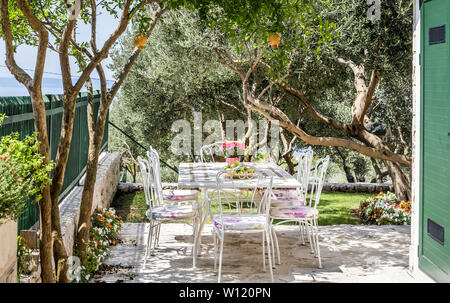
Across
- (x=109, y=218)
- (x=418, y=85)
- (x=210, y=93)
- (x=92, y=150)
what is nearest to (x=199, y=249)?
(x=109, y=218)

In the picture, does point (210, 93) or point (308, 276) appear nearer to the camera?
point (308, 276)

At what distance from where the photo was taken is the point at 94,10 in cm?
412

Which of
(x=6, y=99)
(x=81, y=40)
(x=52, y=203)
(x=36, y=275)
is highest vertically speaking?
(x=81, y=40)

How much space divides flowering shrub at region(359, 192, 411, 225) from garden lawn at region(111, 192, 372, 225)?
0.21 m

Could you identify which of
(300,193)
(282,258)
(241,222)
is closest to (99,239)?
(241,222)

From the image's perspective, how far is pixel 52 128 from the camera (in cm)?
461

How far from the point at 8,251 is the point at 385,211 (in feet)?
19.3

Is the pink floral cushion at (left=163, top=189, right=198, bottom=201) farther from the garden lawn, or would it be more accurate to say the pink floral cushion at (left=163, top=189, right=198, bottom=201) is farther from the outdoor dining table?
the garden lawn

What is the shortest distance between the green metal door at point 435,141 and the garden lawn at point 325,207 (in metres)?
3.22

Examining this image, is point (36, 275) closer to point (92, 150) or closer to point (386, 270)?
point (92, 150)

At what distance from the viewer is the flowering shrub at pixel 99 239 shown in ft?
13.9

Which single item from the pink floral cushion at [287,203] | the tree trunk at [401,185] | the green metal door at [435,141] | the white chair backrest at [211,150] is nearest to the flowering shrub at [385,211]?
the tree trunk at [401,185]

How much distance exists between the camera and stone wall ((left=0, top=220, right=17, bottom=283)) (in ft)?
7.43
